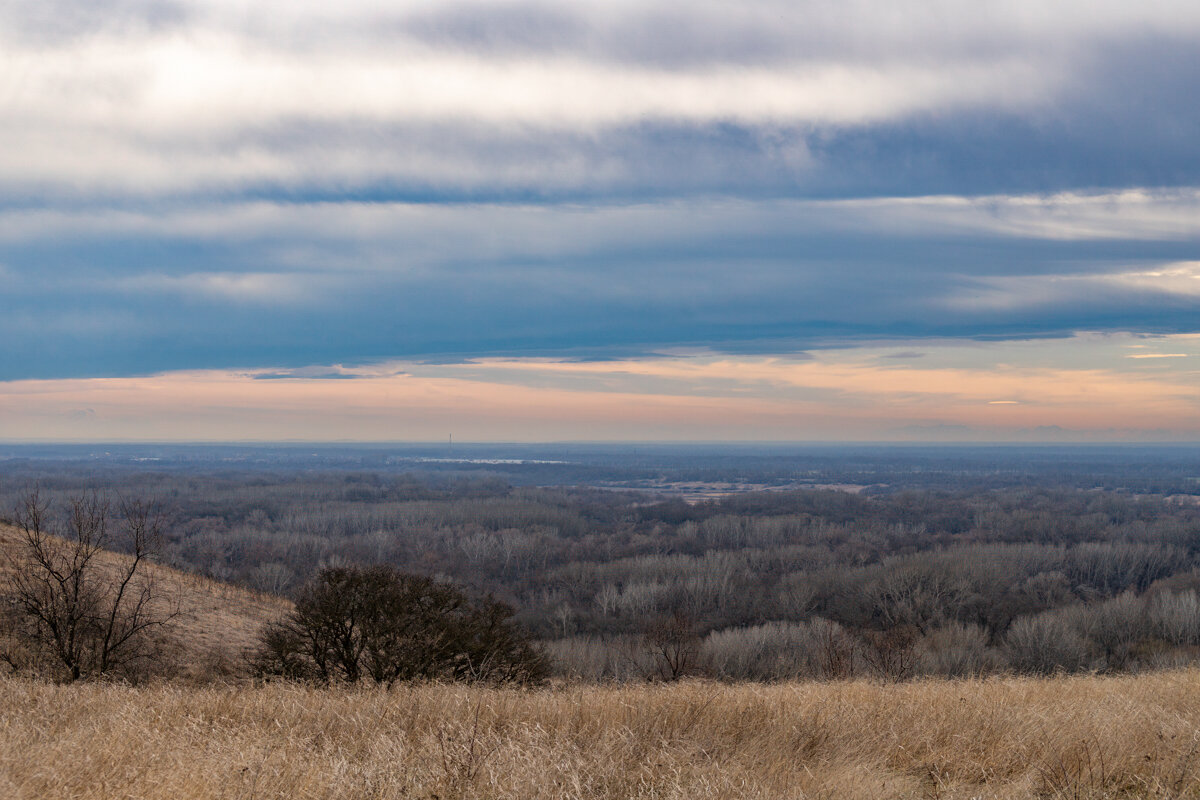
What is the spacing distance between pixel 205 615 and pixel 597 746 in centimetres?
2513

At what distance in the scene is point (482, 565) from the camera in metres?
106

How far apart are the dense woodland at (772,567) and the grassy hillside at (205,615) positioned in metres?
6.50

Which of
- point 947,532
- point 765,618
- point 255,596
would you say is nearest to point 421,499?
point 947,532

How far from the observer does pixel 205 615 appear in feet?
90.3

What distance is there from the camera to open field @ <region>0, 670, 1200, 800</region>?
5.39m

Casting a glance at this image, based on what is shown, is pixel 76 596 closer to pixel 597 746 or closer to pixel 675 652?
pixel 597 746

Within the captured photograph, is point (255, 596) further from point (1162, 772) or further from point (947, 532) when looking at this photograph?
point (947, 532)

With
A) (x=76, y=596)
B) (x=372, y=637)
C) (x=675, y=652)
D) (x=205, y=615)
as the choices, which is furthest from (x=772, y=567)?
(x=76, y=596)

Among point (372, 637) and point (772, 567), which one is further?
point (772, 567)

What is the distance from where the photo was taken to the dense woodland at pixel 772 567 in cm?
5169

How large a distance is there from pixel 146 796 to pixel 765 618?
75.3m

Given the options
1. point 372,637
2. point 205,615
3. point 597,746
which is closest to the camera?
point 597,746

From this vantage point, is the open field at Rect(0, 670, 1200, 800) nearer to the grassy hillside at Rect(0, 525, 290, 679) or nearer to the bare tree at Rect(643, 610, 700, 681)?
the bare tree at Rect(643, 610, 700, 681)

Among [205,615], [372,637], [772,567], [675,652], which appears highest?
[372,637]
